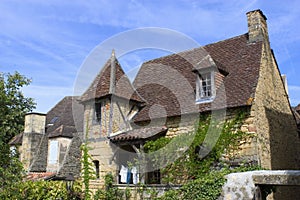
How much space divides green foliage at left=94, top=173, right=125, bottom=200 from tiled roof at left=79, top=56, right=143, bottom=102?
338 centimetres

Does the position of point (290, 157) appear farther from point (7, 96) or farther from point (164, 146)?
point (7, 96)

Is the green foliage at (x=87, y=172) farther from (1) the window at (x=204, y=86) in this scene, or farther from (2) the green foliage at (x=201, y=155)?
(1) the window at (x=204, y=86)

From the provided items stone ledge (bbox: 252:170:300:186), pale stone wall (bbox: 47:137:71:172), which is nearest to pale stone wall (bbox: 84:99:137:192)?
pale stone wall (bbox: 47:137:71:172)

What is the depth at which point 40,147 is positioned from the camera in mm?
20016

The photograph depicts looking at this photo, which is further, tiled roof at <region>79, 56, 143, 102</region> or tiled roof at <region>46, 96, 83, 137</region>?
tiled roof at <region>46, 96, 83, 137</region>

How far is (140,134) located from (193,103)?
7.75 ft

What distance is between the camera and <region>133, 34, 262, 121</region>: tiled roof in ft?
37.2

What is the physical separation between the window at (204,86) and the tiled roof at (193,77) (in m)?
0.31

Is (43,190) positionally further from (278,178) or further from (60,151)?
(278,178)

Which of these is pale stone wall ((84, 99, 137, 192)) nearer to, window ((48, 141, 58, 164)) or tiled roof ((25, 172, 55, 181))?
tiled roof ((25, 172, 55, 181))

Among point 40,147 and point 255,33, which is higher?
point 255,33

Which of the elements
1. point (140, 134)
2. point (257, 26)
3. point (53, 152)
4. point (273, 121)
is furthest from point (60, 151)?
point (257, 26)

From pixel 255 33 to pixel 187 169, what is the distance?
6.42 m

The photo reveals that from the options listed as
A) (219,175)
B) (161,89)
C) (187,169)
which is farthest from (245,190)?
(161,89)
